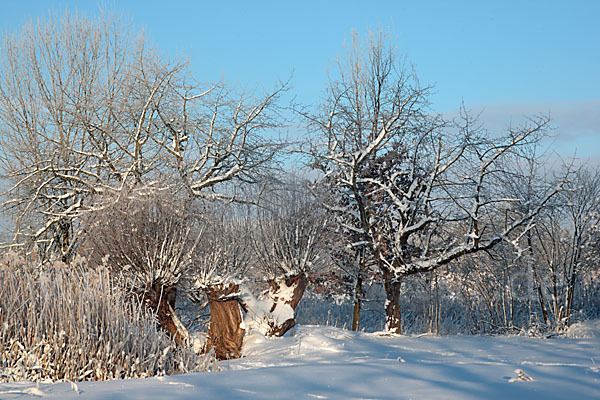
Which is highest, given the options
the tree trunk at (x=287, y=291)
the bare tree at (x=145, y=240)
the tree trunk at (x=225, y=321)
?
the bare tree at (x=145, y=240)

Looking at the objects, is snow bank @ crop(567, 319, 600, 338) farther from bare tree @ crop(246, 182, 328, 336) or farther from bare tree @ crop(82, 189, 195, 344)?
bare tree @ crop(82, 189, 195, 344)

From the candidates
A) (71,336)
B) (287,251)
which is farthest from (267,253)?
(71,336)

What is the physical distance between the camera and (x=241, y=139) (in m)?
15.0

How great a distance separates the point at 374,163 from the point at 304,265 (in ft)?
13.2

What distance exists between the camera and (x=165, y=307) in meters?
10.0

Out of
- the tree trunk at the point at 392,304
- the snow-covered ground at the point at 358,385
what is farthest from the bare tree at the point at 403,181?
the snow-covered ground at the point at 358,385

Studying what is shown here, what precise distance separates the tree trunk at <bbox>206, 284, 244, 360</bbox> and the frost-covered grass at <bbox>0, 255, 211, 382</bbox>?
414 cm

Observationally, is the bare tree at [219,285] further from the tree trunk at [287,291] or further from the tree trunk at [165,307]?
the tree trunk at [287,291]

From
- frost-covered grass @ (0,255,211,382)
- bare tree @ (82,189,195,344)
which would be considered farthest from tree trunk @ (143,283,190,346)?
frost-covered grass @ (0,255,211,382)

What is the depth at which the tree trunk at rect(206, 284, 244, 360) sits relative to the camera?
10.1m

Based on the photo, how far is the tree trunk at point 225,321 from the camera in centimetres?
1013

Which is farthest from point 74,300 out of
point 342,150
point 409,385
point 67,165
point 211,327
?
point 67,165

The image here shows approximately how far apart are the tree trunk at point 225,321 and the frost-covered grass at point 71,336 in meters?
4.14

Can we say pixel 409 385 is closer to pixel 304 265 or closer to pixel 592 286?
pixel 304 265
